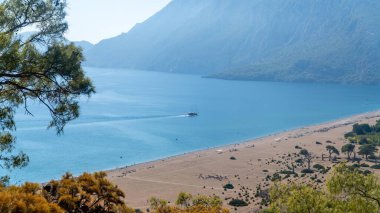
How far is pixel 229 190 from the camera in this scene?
1986 inches

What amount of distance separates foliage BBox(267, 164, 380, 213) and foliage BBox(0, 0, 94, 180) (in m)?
7.57

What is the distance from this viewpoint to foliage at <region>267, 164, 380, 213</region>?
12.7 meters

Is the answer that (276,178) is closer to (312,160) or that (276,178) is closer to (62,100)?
(312,160)

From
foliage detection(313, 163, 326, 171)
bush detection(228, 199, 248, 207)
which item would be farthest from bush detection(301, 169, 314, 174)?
bush detection(228, 199, 248, 207)

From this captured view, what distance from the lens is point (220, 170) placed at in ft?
208

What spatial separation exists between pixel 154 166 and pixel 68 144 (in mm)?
28413

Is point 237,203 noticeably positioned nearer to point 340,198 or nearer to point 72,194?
point 340,198

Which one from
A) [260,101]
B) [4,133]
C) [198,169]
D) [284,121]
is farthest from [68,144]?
[260,101]

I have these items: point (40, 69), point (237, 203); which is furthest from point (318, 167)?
point (40, 69)

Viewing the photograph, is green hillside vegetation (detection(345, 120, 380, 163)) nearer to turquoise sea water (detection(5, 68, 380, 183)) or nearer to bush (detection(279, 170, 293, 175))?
bush (detection(279, 170, 293, 175))

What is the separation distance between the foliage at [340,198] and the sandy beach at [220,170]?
1034 inches

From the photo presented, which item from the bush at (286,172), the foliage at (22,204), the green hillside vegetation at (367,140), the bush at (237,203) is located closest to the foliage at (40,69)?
the foliage at (22,204)

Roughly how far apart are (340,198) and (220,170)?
163 ft

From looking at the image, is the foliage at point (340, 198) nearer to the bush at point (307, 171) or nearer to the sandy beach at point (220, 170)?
the sandy beach at point (220, 170)
